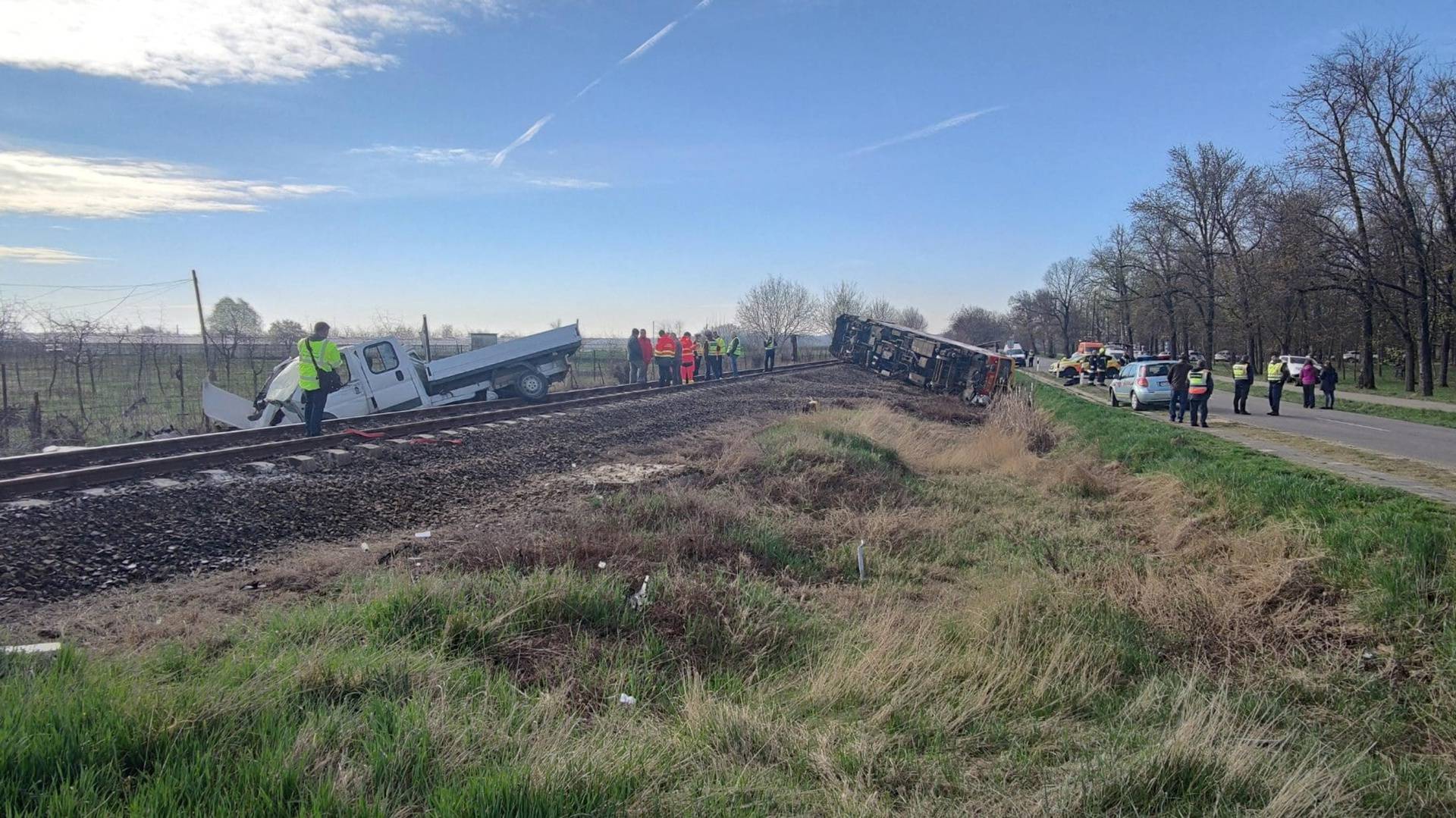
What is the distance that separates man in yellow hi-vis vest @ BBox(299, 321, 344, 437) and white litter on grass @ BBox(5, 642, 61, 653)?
8.29m

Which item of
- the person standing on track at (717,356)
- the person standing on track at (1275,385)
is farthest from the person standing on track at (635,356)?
the person standing on track at (1275,385)

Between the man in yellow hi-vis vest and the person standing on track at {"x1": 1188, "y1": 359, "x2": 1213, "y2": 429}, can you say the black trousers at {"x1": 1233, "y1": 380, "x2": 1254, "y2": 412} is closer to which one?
the person standing on track at {"x1": 1188, "y1": 359, "x2": 1213, "y2": 429}

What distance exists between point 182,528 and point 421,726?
17.2 feet

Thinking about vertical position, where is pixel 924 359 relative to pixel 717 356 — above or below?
below

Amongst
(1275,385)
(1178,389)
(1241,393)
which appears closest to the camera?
(1178,389)

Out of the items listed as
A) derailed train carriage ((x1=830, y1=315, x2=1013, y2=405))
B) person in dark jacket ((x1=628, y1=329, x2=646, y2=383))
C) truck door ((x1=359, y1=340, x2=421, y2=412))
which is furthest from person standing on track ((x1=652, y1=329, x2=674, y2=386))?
derailed train carriage ((x1=830, y1=315, x2=1013, y2=405))

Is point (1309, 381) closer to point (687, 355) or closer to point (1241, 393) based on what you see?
point (1241, 393)

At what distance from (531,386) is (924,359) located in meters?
15.8

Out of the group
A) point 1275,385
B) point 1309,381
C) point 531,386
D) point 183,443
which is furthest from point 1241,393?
point 183,443

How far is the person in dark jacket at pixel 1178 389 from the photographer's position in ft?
63.5

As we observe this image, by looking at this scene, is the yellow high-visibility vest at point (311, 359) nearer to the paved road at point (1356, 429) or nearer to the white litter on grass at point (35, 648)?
the white litter on grass at point (35, 648)

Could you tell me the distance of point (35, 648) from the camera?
3.75 metres

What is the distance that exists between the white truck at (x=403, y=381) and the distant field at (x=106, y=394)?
5.14ft

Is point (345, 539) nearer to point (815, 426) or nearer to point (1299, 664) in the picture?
point (1299, 664)
